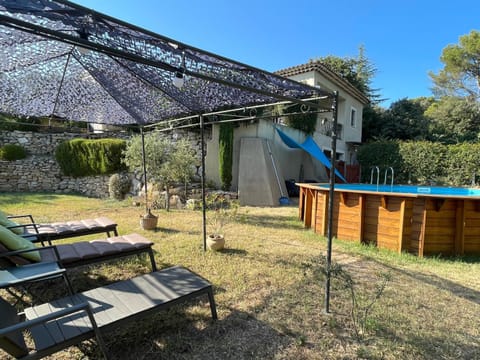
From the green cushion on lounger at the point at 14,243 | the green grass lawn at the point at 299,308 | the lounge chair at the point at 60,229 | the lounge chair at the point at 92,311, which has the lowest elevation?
the green grass lawn at the point at 299,308

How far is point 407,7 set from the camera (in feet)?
30.9

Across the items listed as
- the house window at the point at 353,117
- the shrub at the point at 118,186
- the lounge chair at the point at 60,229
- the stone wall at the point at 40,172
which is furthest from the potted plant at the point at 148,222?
the house window at the point at 353,117

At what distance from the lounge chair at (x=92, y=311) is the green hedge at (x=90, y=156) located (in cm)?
988

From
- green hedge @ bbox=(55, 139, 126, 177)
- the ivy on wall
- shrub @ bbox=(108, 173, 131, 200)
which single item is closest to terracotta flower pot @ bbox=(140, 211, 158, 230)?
the ivy on wall

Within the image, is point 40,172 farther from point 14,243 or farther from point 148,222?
point 14,243

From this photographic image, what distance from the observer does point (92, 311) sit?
1.83 metres

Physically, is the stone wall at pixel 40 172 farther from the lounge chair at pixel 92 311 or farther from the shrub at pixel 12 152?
the lounge chair at pixel 92 311

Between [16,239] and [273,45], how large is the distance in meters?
13.3

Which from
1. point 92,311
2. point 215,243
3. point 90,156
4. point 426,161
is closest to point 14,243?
point 92,311

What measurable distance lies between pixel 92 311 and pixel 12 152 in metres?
13.7

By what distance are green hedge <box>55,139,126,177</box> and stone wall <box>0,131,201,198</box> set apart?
0.37 m

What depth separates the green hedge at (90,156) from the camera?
11125 mm

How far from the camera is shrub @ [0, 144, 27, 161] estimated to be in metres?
11.3

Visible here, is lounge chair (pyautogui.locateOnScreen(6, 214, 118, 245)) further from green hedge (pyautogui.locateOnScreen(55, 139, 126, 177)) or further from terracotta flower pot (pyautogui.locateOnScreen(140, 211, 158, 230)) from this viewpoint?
green hedge (pyautogui.locateOnScreen(55, 139, 126, 177))
